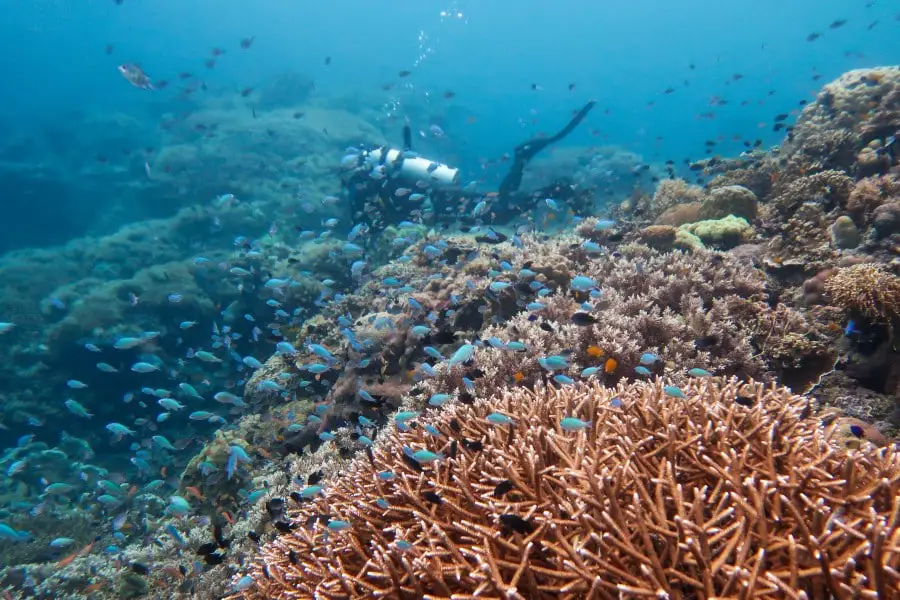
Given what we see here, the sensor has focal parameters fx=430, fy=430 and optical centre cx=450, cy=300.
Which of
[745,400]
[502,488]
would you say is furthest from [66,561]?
[745,400]

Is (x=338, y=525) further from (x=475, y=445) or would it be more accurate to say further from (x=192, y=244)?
(x=192, y=244)

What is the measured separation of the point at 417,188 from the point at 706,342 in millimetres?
12648

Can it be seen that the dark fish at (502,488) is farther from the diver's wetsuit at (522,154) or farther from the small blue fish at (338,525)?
the diver's wetsuit at (522,154)

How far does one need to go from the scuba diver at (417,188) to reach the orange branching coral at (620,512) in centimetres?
1195

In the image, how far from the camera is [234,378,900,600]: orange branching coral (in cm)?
209

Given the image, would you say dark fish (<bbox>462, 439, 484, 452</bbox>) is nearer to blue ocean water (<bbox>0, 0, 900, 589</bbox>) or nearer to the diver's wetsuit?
blue ocean water (<bbox>0, 0, 900, 589</bbox>)

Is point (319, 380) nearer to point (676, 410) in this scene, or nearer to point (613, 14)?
point (676, 410)

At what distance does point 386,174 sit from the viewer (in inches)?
599

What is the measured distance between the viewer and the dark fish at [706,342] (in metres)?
5.28

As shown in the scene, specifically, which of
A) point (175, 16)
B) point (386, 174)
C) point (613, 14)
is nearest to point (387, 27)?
point (175, 16)

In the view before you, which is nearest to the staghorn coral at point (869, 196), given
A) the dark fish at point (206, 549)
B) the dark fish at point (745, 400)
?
the dark fish at point (745, 400)

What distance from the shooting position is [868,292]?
199 inches

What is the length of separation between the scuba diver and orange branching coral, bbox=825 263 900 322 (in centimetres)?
1118

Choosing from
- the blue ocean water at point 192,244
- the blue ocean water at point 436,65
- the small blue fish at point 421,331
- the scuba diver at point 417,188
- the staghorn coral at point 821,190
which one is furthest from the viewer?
the blue ocean water at point 436,65
